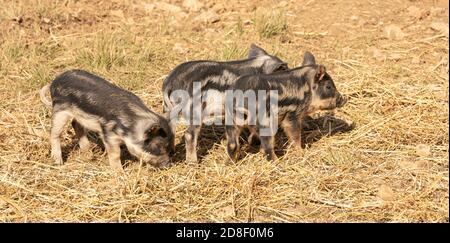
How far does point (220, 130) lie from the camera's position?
8750 mm

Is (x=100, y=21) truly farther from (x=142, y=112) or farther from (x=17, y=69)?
(x=142, y=112)

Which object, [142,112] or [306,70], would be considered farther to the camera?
[306,70]

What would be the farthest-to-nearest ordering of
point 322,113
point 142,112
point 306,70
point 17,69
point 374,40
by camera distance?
1. point 374,40
2. point 17,69
3. point 322,113
4. point 306,70
5. point 142,112

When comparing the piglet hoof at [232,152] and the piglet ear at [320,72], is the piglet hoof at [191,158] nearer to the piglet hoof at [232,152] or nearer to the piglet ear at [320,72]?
the piglet hoof at [232,152]

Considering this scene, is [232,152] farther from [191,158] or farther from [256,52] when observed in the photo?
[256,52]

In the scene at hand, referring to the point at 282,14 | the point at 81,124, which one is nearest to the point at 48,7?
the point at 282,14

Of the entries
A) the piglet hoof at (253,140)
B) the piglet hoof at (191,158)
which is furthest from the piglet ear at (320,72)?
the piglet hoof at (191,158)

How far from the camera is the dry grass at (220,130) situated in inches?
274

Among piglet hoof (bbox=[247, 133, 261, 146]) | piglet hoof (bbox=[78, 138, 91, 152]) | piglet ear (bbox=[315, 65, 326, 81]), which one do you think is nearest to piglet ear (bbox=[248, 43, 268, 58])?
piglet ear (bbox=[315, 65, 326, 81])

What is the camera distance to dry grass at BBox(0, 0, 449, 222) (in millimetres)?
6969

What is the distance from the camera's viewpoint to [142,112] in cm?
756

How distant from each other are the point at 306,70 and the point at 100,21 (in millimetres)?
4817

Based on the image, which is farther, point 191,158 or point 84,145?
point 84,145

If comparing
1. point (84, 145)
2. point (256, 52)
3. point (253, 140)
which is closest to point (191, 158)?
point (253, 140)
